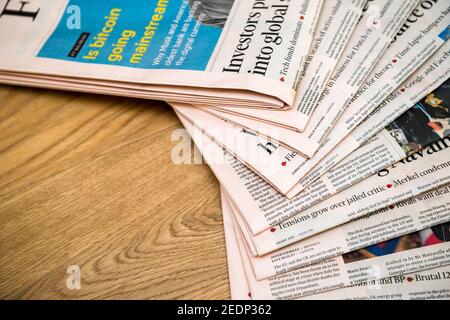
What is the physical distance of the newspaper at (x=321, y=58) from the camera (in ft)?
1.83

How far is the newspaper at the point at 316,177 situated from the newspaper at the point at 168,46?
0.09 m

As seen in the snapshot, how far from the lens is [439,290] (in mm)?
473

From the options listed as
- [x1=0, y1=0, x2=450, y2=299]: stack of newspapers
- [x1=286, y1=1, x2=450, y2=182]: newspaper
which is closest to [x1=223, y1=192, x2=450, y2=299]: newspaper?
[x1=0, y1=0, x2=450, y2=299]: stack of newspapers

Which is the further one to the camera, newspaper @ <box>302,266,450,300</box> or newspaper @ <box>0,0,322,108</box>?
newspaper @ <box>0,0,322,108</box>

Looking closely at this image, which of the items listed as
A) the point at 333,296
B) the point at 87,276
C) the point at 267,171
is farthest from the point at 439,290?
the point at 87,276

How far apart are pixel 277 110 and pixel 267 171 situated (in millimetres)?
84

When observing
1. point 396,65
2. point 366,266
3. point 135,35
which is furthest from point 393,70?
point 135,35

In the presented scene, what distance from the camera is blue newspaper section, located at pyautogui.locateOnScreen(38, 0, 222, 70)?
2.07 ft

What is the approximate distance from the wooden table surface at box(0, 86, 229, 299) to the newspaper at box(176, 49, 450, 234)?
37mm

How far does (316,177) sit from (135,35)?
35 cm

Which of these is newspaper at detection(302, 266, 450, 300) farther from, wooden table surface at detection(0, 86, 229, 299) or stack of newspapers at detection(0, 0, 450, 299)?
wooden table surface at detection(0, 86, 229, 299)

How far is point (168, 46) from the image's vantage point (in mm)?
646

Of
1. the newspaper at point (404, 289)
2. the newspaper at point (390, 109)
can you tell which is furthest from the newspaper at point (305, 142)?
the newspaper at point (404, 289)

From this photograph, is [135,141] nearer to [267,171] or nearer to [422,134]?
[267,171]
